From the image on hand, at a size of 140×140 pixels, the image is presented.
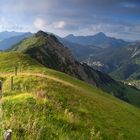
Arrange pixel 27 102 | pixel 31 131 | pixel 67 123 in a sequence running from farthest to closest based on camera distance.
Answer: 1. pixel 27 102
2. pixel 67 123
3. pixel 31 131

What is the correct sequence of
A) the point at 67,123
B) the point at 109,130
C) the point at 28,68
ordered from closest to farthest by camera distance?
the point at 67,123
the point at 109,130
the point at 28,68

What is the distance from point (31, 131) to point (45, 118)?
506 centimetres

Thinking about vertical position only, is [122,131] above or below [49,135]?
below

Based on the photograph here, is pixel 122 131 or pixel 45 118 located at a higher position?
pixel 45 118

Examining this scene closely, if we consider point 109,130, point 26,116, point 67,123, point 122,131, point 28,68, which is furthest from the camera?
point 28,68

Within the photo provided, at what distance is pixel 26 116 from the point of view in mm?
21172

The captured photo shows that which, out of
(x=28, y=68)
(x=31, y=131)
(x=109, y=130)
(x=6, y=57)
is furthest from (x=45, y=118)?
(x=6, y=57)

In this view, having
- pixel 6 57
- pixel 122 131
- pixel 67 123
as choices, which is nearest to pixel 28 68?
pixel 6 57

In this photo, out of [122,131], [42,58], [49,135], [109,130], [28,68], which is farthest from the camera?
[42,58]

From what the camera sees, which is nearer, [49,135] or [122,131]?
[49,135]

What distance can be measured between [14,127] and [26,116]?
3108 millimetres

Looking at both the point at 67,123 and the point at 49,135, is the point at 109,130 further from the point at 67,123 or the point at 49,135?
the point at 49,135

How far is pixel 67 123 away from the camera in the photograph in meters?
22.8

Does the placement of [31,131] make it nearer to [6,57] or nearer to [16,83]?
[16,83]
